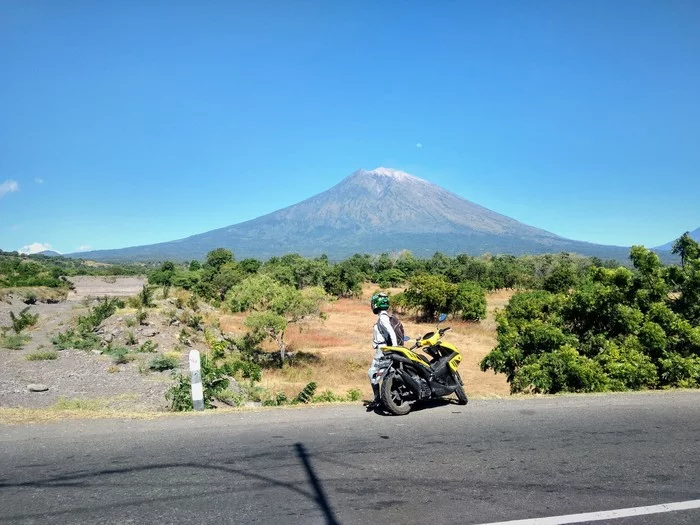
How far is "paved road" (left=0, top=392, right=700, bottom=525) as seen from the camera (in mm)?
3867

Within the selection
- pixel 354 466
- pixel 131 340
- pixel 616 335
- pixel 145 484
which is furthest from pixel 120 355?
pixel 616 335

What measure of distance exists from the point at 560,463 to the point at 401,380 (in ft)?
8.35

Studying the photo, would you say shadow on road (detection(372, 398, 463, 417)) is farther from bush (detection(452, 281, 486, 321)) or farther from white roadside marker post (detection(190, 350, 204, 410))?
bush (detection(452, 281, 486, 321))

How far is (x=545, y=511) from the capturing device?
3.79m

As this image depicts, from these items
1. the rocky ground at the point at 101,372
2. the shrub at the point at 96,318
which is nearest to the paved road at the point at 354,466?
the rocky ground at the point at 101,372

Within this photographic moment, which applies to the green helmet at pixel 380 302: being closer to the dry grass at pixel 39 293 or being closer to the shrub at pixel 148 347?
the shrub at pixel 148 347

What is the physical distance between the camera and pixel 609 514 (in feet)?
12.3

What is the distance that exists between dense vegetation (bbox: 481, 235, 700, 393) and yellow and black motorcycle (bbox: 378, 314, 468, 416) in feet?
10.7

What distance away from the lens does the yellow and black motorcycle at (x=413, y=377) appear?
270 inches

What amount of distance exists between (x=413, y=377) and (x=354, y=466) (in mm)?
2448

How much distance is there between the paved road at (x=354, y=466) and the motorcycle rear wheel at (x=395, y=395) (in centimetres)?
→ 18

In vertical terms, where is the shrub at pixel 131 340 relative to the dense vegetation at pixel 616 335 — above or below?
below

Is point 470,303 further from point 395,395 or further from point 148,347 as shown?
point 395,395

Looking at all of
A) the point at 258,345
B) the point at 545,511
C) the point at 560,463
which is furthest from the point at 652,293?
the point at 258,345
